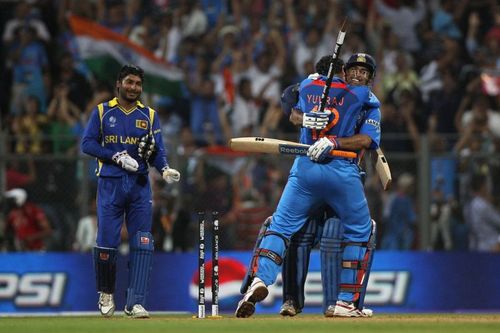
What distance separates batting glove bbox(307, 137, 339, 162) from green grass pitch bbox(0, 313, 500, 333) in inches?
53.8

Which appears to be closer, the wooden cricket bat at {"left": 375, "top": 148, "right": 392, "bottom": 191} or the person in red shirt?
the wooden cricket bat at {"left": 375, "top": 148, "right": 392, "bottom": 191}

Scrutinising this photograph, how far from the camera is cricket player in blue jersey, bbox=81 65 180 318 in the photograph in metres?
12.0

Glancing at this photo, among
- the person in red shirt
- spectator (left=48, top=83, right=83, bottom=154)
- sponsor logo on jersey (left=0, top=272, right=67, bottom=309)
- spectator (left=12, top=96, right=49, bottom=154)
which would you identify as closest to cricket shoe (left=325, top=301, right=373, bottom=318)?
sponsor logo on jersey (left=0, top=272, right=67, bottom=309)

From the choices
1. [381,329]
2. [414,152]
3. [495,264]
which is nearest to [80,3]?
[414,152]

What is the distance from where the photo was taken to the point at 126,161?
38.8ft

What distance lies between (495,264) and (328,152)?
278 inches

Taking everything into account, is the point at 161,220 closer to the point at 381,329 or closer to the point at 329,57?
the point at 329,57

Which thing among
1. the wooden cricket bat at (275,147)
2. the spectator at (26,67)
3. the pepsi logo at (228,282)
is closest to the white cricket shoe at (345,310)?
the wooden cricket bat at (275,147)

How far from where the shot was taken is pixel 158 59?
68.0 feet

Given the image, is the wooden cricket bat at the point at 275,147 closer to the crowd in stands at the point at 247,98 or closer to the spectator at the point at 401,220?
the crowd in stands at the point at 247,98

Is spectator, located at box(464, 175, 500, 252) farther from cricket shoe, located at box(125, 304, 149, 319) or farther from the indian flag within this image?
cricket shoe, located at box(125, 304, 149, 319)

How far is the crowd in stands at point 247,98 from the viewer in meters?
17.0

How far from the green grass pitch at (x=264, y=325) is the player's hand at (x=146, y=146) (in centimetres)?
157

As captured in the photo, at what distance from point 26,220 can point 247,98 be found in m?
4.36
